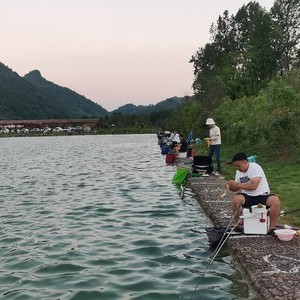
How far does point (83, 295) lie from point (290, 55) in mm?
63523

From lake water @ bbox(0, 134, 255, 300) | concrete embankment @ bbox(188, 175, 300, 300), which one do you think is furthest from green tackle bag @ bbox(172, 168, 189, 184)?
concrete embankment @ bbox(188, 175, 300, 300)

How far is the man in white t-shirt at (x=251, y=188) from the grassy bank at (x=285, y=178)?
1.52 metres

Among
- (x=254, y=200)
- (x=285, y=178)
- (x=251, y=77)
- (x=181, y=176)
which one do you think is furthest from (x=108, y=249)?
(x=251, y=77)

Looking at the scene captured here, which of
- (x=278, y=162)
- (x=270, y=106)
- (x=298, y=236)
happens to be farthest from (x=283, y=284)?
(x=270, y=106)

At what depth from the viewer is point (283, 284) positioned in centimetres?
616

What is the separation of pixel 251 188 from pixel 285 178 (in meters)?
8.32

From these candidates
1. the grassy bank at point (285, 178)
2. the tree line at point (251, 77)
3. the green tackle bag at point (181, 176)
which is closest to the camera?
the grassy bank at point (285, 178)

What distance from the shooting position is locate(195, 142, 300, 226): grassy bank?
34.4 feet

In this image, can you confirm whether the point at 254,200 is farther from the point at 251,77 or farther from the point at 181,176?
the point at 251,77

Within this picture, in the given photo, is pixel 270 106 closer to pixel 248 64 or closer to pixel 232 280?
pixel 232 280

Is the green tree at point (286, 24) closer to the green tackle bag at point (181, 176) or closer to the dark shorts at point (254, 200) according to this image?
the green tackle bag at point (181, 176)

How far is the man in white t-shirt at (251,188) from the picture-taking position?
845cm

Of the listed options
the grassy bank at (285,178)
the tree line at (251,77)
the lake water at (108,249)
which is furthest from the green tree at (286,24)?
the lake water at (108,249)

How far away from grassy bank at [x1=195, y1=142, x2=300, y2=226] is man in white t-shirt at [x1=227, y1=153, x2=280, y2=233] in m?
1.52
